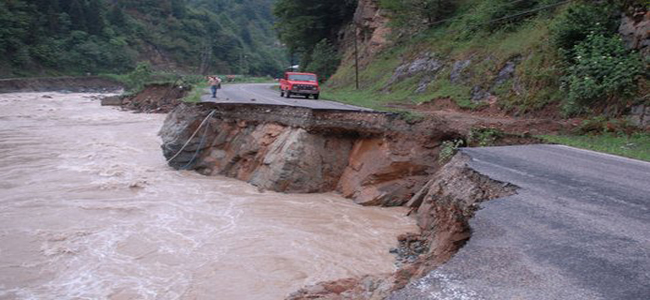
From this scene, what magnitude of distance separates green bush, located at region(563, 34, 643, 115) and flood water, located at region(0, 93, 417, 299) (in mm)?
6430

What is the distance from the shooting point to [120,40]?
87250 millimetres

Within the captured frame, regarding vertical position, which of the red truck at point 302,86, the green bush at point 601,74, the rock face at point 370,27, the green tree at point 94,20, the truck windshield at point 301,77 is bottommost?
the red truck at point 302,86

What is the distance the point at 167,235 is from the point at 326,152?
601 cm

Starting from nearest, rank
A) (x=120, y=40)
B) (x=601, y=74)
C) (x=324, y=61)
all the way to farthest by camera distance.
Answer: (x=601, y=74), (x=324, y=61), (x=120, y=40)

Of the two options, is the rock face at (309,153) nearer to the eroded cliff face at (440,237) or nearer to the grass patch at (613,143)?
the eroded cliff face at (440,237)

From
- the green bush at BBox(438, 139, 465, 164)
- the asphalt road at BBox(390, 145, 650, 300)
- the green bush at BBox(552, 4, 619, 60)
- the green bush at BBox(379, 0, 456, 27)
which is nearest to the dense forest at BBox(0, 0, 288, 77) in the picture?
the green bush at BBox(379, 0, 456, 27)

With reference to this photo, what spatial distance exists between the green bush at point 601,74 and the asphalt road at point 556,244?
6.32 metres

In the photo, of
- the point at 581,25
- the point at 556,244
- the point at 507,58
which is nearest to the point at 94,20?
the point at 507,58

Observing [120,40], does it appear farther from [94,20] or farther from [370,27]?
[370,27]

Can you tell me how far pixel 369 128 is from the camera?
49.3 feet

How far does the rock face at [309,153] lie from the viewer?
14.0 m

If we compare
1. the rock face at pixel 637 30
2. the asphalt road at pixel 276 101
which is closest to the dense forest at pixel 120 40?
the asphalt road at pixel 276 101

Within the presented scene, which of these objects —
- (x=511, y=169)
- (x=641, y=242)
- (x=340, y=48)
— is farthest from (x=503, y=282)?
(x=340, y=48)

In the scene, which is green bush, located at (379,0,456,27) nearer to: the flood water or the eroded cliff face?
the flood water
